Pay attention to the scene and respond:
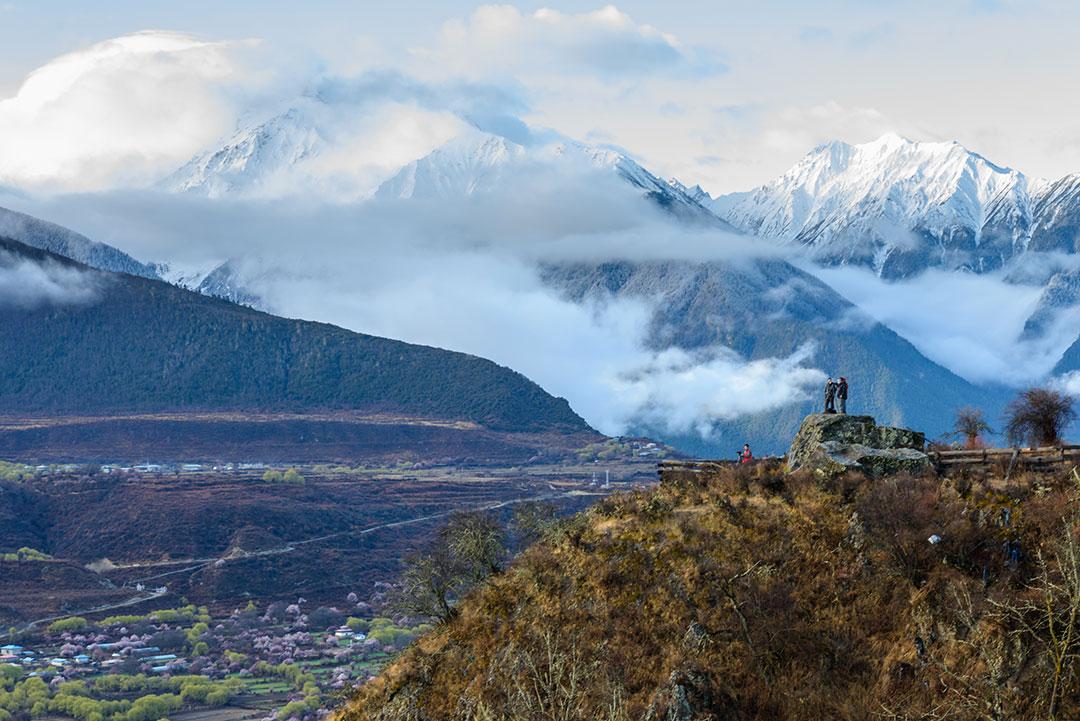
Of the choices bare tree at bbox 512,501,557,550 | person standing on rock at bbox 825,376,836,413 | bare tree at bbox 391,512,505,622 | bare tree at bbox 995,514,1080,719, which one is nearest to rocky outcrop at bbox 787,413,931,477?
person standing on rock at bbox 825,376,836,413

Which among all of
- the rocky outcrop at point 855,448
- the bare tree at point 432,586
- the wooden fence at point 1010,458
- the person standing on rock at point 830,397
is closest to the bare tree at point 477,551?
the bare tree at point 432,586

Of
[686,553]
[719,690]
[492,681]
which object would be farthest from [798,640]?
[492,681]

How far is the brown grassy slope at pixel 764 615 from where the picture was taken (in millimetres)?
45500

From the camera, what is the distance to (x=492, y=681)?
52.0 m

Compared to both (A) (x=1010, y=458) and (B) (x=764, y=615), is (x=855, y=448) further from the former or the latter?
(B) (x=764, y=615)

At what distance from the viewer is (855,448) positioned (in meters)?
62.4

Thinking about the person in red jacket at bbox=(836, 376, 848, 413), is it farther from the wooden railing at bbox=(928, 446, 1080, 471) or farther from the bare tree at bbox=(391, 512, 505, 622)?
the bare tree at bbox=(391, 512, 505, 622)

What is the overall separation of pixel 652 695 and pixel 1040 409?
129 ft

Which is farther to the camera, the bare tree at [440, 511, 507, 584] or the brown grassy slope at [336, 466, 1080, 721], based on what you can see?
the bare tree at [440, 511, 507, 584]

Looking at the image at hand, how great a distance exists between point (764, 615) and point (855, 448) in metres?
15.0

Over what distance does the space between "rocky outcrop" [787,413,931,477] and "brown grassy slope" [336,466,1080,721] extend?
8.15ft

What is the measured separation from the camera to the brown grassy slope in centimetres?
4550

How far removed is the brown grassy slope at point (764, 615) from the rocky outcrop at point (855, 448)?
2.48 meters

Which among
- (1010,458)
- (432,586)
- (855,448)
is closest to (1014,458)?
(1010,458)
